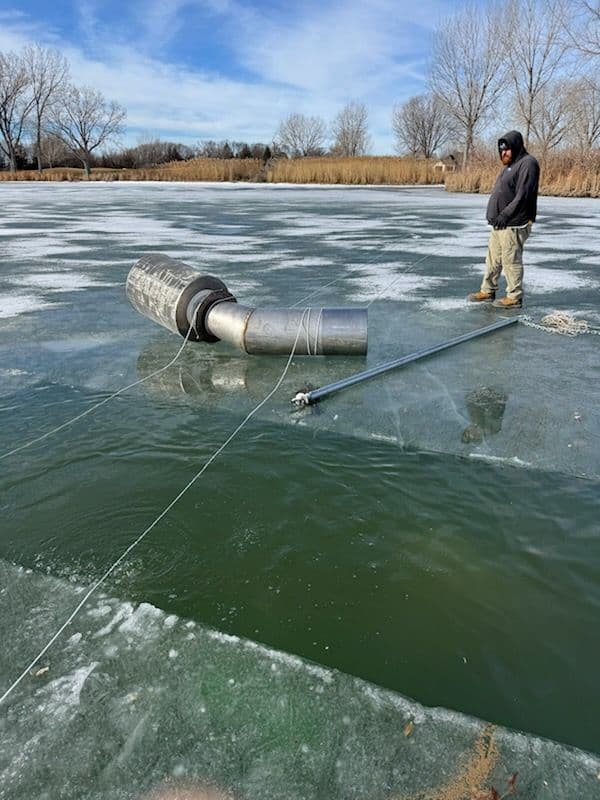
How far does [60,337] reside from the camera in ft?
14.9

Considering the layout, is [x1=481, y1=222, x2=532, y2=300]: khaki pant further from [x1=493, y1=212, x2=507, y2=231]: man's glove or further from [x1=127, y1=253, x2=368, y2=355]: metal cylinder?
[x1=127, y1=253, x2=368, y2=355]: metal cylinder

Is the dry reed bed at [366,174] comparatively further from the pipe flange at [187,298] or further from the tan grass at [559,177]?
the pipe flange at [187,298]

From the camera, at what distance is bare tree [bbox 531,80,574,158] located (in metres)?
26.2

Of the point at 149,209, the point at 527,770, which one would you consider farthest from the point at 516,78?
the point at 527,770

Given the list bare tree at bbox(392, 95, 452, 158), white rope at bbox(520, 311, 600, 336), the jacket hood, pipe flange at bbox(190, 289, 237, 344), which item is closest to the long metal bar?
white rope at bbox(520, 311, 600, 336)

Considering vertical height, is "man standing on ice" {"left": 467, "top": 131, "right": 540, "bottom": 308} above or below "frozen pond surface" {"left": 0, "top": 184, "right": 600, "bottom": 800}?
above

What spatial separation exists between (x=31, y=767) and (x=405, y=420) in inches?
90.7

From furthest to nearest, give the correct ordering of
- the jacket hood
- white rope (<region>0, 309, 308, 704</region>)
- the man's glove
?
the man's glove → the jacket hood → white rope (<region>0, 309, 308, 704</region>)

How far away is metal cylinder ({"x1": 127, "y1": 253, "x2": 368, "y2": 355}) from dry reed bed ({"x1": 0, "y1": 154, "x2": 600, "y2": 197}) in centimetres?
1992

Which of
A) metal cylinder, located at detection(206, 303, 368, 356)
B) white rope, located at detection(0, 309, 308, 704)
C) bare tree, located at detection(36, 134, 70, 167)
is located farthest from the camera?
bare tree, located at detection(36, 134, 70, 167)

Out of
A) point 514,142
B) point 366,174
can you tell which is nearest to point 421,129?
point 366,174

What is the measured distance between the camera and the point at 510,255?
5.37 meters

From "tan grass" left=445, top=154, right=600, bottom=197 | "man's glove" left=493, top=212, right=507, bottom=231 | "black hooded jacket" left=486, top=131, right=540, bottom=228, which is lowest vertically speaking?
"man's glove" left=493, top=212, right=507, bottom=231

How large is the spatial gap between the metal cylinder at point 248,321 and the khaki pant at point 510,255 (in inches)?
88.1
